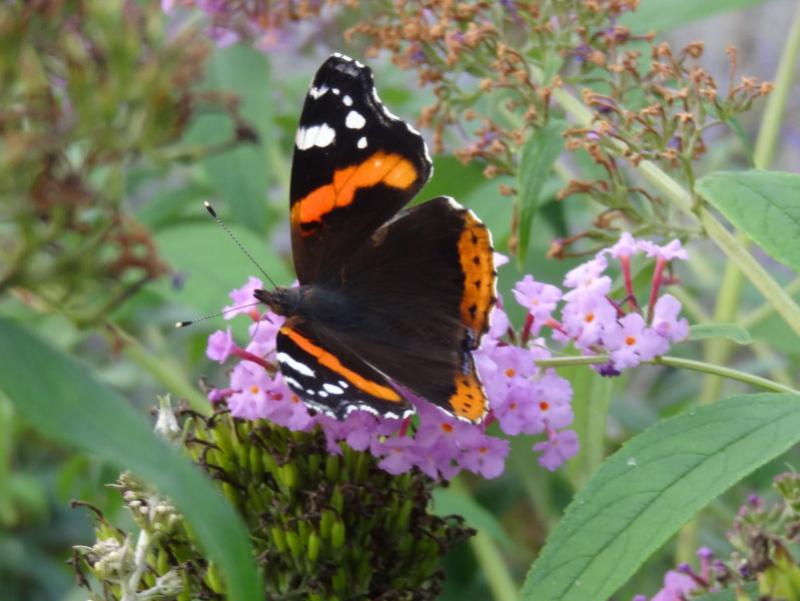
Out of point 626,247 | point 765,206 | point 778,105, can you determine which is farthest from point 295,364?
point 778,105

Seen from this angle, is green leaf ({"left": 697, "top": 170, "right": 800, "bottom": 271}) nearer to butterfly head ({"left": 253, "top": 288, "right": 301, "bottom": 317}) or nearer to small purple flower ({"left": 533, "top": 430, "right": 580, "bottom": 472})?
small purple flower ({"left": 533, "top": 430, "right": 580, "bottom": 472})

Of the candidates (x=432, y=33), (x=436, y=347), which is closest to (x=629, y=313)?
(x=436, y=347)

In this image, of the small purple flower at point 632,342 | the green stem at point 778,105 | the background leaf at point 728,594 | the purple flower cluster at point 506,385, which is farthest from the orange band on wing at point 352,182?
the green stem at point 778,105

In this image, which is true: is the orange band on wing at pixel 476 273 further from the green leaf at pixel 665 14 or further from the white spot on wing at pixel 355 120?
the green leaf at pixel 665 14

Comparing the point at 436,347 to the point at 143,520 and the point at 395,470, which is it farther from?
the point at 143,520

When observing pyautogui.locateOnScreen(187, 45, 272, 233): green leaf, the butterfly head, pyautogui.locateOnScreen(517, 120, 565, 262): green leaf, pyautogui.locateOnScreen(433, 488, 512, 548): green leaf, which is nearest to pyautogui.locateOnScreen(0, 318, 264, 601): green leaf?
the butterfly head

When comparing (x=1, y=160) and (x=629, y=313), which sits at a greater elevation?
(x=1, y=160)

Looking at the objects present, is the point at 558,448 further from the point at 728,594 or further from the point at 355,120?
the point at 355,120
